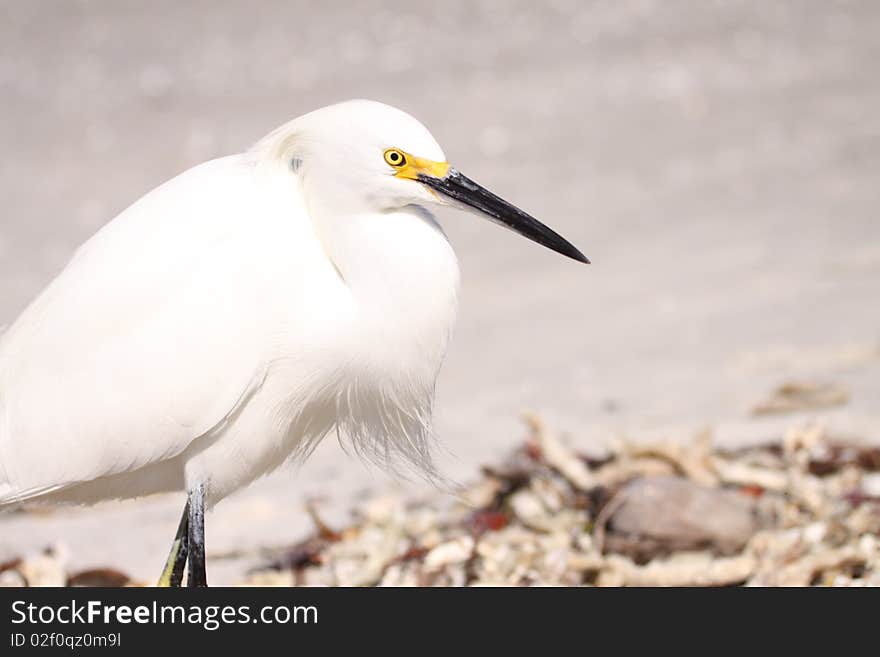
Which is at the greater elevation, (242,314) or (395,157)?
(395,157)

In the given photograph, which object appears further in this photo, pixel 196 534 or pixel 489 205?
pixel 196 534

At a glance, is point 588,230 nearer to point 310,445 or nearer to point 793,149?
point 793,149

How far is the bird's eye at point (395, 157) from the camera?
300 centimetres

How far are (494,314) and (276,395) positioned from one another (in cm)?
394

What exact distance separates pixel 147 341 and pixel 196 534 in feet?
1.64

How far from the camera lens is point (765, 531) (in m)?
3.91

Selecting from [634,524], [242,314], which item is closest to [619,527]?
[634,524]

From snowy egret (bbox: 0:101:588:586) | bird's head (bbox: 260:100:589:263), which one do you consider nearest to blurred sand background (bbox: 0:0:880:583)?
snowy egret (bbox: 0:101:588:586)

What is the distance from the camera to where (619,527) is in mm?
3883

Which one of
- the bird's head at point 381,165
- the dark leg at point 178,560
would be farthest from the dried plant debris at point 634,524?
the bird's head at point 381,165

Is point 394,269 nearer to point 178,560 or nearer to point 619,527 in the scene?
point 178,560

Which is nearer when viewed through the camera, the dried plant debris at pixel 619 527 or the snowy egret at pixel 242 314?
the snowy egret at pixel 242 314

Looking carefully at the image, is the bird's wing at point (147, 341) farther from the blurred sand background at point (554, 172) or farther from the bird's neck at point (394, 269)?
the blurred sand background at point (554, 172)

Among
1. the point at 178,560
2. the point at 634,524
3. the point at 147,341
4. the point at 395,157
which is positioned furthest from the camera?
the point at 634,524
